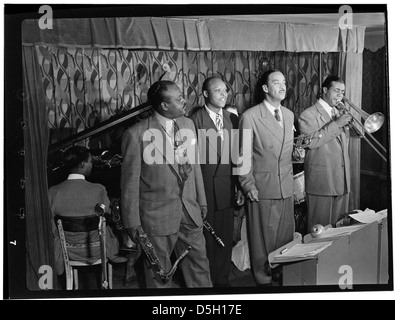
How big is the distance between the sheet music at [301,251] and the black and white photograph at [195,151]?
0.01 meters

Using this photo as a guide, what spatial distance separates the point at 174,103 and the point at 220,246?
918 mm

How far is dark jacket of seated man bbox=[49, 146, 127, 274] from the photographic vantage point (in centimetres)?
466

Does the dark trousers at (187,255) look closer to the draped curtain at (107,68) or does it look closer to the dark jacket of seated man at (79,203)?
the dark jacket of seated man at (79,203)

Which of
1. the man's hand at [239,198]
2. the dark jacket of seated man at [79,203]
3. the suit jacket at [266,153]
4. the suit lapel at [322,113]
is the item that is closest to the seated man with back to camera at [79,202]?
the dark jacket of seated man at [79,203]

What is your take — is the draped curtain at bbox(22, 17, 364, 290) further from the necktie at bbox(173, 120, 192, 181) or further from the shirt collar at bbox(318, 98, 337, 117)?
the shirt collar at bbox(318, 98, 337, 117)

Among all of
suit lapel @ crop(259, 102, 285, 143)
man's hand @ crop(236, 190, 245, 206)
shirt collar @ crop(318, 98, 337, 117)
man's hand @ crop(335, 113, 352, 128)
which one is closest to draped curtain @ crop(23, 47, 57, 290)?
man's hand @ crop(236, 190, 245, 206)

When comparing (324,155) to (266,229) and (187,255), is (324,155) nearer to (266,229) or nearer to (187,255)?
(266,229)

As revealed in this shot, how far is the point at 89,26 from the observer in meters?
4.64

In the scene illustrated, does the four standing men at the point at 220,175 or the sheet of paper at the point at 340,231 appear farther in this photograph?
the sheet of paper at the point at 340,231

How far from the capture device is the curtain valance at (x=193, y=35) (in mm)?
4645

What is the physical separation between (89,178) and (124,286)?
2.29 ft

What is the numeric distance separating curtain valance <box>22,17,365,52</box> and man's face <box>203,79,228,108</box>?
8.4 inches
